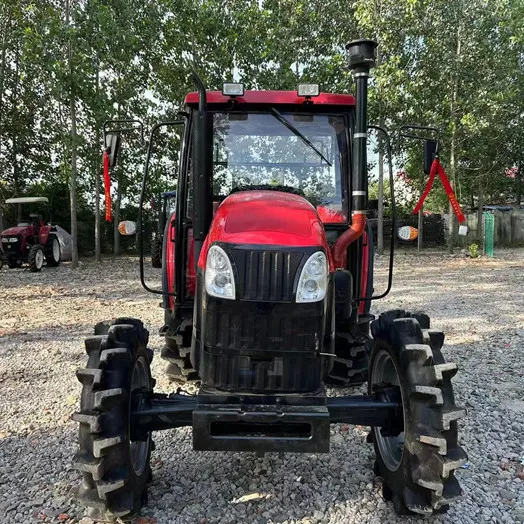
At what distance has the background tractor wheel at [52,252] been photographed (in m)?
13.9

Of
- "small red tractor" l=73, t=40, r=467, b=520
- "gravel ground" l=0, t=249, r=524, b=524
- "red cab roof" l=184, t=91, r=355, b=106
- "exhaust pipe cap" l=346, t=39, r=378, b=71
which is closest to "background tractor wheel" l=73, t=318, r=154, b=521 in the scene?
"small red tractor" l=73, t=40, r=467, b=520

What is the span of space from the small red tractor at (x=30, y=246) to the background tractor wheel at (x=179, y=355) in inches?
397

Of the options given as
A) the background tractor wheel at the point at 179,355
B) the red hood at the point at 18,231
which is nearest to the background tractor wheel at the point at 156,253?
the red hood at the point at 18,231

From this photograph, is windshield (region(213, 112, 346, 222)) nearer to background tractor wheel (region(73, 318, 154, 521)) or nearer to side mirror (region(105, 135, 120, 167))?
side mirror (region(105, 135, 120, 167))

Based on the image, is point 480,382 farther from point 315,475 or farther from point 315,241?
point 315,241

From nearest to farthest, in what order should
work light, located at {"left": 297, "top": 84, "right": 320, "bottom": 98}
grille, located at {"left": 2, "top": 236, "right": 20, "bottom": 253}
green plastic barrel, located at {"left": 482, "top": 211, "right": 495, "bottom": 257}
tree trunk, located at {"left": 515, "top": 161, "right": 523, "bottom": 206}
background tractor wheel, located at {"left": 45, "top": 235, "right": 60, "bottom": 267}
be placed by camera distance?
work light, located at {"left": 297, "top": 84, "right": 320, "bottom": 98} → grille, located at {"left": 2, "top": 236, "right": 20, "bottom": 253} → background tractor wheel, located at {"left": 45, "top": 235, "right": 60, "bottom": 267} → green plastic barrel, located at {"left": 482, "top": 211, "right": 495, "bottom": 257} → tree trunk, located at {"left": 515, "top": 161, "right": 523, "bottom": 206}

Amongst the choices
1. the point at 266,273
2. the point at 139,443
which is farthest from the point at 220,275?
the point at 139,443

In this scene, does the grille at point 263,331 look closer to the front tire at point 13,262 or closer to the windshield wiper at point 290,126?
the windshield wiper at point 290,126

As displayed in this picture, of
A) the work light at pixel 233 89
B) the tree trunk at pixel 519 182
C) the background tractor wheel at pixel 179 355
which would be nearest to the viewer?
the work light at pixel 233 89

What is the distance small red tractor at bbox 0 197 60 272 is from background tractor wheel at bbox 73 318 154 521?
1150 centimetres

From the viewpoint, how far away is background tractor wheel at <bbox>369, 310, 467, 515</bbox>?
88.3 inches

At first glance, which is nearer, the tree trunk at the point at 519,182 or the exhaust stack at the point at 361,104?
the exhaust stack at the point at 361,104

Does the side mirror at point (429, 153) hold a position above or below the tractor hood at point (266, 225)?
above

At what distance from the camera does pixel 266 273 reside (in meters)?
2.25
